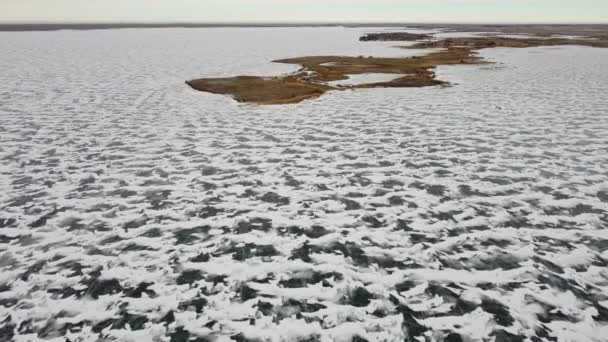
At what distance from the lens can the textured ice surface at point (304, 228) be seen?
18.2ft

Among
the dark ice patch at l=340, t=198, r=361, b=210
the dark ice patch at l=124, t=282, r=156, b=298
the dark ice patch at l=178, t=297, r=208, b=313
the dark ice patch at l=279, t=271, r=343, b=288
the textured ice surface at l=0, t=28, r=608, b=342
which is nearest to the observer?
the textured ice surface at l=0, t=28, r=608, b=342

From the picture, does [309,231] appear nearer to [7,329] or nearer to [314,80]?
[7,329]

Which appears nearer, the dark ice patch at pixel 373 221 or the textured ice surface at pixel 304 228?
the textured ice surface at pixel 304 228

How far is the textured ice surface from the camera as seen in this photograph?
5535mm

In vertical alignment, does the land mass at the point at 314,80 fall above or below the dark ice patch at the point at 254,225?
above

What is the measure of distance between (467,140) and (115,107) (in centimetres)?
1622

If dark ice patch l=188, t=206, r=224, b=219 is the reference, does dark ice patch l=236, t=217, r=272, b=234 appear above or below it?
below

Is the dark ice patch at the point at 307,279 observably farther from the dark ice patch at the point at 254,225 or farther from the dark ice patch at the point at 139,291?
the dark ice patch at the point at 139,291

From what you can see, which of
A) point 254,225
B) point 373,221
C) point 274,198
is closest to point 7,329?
point 254,225

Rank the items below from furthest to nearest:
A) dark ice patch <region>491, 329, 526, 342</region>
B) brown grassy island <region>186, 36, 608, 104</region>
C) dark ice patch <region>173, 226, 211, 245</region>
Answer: brown grassy island <region>186, 36, 608, 104</region>
dark ice patch <region>173, 226, 211, 245</region>
dark ice patch <region>491, 329, 526, 342</region>

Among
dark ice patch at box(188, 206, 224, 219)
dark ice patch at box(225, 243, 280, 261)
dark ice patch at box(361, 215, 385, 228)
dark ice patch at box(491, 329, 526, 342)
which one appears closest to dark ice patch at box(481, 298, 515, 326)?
dark ice patch at box(491, 329, 526, 342)

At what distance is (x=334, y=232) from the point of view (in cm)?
778

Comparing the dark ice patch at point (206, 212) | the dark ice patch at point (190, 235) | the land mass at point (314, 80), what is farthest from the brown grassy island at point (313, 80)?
the dark ice patch at point (190, 235)

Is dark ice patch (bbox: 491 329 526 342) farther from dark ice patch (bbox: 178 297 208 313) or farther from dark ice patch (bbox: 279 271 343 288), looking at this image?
dark ice patch (bbox: 178 297 208 313)
